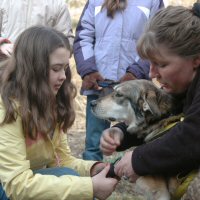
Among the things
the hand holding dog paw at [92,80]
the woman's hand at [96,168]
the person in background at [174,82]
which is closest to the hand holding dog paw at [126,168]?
the person in background at [174,82]

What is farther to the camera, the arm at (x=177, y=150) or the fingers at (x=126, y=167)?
the fingers at (x=126, y=167)

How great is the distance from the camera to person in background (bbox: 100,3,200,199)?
2217 mm

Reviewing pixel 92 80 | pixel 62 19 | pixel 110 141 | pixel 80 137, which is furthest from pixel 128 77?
pixel 80 137

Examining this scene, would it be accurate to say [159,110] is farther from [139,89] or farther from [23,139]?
[23,139]

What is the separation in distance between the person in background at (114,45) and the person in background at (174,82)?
1447 mm

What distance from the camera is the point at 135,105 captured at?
2.98 meters

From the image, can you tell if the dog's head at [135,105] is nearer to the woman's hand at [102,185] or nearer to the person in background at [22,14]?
the woman's hand at [102,185]

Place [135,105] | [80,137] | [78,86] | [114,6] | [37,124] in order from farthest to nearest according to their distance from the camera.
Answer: [78,86] → [80,137] → [114,6] → [135,105] → [37,124]

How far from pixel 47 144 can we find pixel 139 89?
29.2 inches

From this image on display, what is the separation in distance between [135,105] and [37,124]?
703 mm

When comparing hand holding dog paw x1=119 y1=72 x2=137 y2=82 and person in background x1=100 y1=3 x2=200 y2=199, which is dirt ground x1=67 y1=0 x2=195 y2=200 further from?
person in background x1=100 y1=3 x2=200 y2=199

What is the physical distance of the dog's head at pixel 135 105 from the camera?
274cm

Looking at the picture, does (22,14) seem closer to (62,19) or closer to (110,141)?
(62,19)

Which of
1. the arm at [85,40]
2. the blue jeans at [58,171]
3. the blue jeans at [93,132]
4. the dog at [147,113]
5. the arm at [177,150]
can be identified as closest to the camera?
the arm at [177,150]
